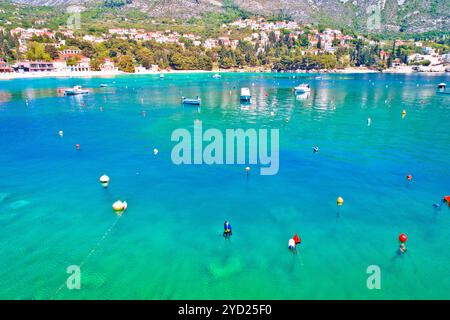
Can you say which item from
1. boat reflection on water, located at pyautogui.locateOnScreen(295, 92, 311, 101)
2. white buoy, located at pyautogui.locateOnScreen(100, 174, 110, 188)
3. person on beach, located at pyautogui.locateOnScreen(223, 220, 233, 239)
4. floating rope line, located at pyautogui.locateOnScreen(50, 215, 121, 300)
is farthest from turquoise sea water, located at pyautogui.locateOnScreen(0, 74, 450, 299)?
boat reflection on water, located at pyautogui.locateOnScreen(295, 92, 311, 101)

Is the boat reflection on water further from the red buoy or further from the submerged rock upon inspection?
the submerged rock

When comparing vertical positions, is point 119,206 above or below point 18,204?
above

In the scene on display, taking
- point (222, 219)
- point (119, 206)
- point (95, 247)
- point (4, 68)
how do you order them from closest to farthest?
point (95, 247) → point (222, 219) → point (119, 206) → point (4, 68)

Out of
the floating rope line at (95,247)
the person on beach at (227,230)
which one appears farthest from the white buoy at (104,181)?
the person on beach at (227,230)

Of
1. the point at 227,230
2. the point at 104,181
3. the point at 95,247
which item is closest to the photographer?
the point at 95,247

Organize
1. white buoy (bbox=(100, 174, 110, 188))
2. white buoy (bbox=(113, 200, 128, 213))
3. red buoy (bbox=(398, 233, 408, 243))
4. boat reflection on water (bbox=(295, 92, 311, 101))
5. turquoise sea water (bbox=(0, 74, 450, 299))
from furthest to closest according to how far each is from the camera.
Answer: boat reflection on water (bbox=(295, 92, 311, 101))
white buoy (bbox=(100, 174, 110, 188))
white buoy (bbox=(113, 200, 128, 213))
red buoy (bbox=(398, 233, 408, 243))
turquoise sea water (bbox=(0, 74, 450, 299))

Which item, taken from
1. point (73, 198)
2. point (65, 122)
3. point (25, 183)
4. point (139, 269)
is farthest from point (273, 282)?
point (65, 122)

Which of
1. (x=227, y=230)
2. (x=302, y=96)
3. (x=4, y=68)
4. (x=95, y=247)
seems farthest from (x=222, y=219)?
(x=4, y=68)

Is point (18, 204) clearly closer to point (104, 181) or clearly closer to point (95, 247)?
point (104, 181)

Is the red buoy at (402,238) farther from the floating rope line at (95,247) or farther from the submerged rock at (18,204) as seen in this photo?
the submerged rock at (18,204)

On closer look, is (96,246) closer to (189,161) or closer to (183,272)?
(183,272)
